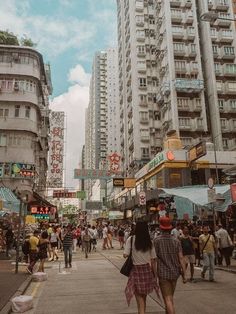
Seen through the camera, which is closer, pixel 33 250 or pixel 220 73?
pixel 33 250

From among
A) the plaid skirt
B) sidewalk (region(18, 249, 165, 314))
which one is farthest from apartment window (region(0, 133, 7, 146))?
the plaid skirt

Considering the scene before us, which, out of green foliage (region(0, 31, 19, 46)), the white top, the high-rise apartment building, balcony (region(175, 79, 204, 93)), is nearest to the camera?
the white top

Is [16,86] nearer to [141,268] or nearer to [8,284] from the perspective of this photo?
[8,284]

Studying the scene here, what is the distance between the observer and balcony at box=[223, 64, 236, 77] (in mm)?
52719

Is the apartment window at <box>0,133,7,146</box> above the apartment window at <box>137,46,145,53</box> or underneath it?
underneath

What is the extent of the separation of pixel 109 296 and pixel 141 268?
12.5ft

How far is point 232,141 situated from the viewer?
165ft

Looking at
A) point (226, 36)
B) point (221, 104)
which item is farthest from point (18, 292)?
point (226, 36)

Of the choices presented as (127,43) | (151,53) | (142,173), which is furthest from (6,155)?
(127,43)

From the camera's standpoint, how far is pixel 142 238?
614cm

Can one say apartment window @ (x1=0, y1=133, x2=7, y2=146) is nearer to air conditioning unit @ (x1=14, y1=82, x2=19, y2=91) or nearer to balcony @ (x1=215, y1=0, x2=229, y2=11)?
air conditioning unit @ (x1=14, y1=82, x2=19, y2=91)

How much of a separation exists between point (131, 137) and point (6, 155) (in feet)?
92.6

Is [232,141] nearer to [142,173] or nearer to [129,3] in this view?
[142,173]

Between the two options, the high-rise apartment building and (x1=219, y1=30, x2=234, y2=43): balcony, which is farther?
(x1=219, y1=30, x2=234, y2=43): balcony
